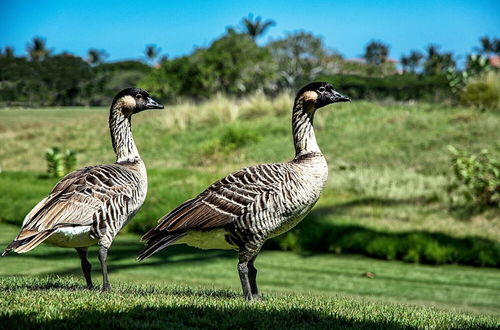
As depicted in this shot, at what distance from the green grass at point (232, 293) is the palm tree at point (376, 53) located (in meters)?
15.8

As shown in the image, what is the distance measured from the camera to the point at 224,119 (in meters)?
30.5

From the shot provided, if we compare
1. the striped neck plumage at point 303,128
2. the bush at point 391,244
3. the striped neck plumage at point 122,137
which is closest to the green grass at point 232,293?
the bush at point 391,244

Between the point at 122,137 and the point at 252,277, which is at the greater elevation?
the point at 122,137

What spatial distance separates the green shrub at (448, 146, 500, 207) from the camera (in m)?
16.0

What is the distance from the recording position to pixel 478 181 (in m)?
16.3

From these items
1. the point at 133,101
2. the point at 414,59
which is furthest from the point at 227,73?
the point at 133,101

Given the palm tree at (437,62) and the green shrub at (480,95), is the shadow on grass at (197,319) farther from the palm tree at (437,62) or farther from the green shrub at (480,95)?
the palm tree at (437,62)

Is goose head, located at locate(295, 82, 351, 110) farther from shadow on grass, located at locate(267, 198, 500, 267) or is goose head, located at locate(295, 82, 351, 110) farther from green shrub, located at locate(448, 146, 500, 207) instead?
green shrub, located at locate(448, 146, 500, 207)

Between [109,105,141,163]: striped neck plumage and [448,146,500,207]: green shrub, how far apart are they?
10.1m

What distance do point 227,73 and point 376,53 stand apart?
66.9ft

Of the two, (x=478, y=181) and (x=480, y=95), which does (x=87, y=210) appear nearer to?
(x=478, y=181)

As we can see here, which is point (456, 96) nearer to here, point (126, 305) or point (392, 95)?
point (392, 95)

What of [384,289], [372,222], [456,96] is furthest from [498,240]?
[456,96]

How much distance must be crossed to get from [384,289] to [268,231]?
5.15 m
